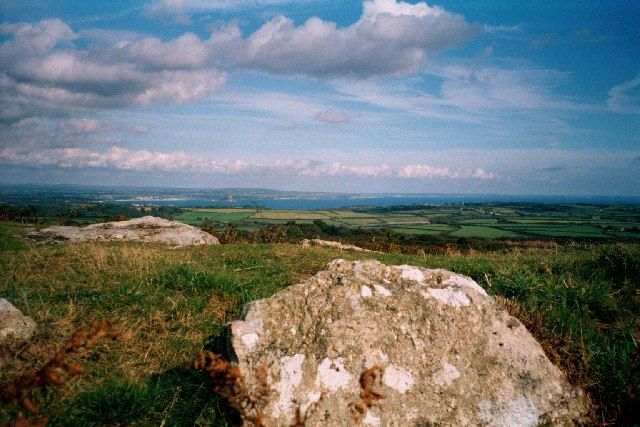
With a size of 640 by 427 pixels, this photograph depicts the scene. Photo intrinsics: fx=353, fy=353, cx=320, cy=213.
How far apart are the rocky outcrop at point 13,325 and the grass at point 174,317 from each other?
0.51ft

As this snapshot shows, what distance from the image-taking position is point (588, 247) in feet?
56.6

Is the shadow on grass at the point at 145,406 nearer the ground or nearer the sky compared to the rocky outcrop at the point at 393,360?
nearer the ground

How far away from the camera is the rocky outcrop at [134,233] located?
1664 cm

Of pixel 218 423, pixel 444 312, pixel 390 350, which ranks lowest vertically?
pixel 218 423

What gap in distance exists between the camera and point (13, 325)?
473 centimetres

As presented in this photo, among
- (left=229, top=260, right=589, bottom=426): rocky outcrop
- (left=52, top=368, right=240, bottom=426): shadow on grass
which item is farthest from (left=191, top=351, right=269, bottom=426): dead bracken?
(left=52, top=368, right=240, bottom=426): shadow on grass

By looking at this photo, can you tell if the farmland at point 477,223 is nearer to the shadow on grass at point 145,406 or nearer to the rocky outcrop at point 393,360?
the rocky outcrop at point 393,360

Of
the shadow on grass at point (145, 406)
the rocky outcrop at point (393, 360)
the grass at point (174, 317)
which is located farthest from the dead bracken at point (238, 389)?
the grass at point (174, 317)

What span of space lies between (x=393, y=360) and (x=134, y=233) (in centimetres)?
1793

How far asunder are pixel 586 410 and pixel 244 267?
780cm

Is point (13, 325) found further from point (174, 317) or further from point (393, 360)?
point (393, 360)

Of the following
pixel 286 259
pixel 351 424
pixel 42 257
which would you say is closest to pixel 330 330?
pixel 351 424

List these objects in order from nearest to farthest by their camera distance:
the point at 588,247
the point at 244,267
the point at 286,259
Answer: the point at 244,267 < the point at 286,259 < the point at 588,247

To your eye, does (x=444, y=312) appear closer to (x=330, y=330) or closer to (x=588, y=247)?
(x=330, y=330)
